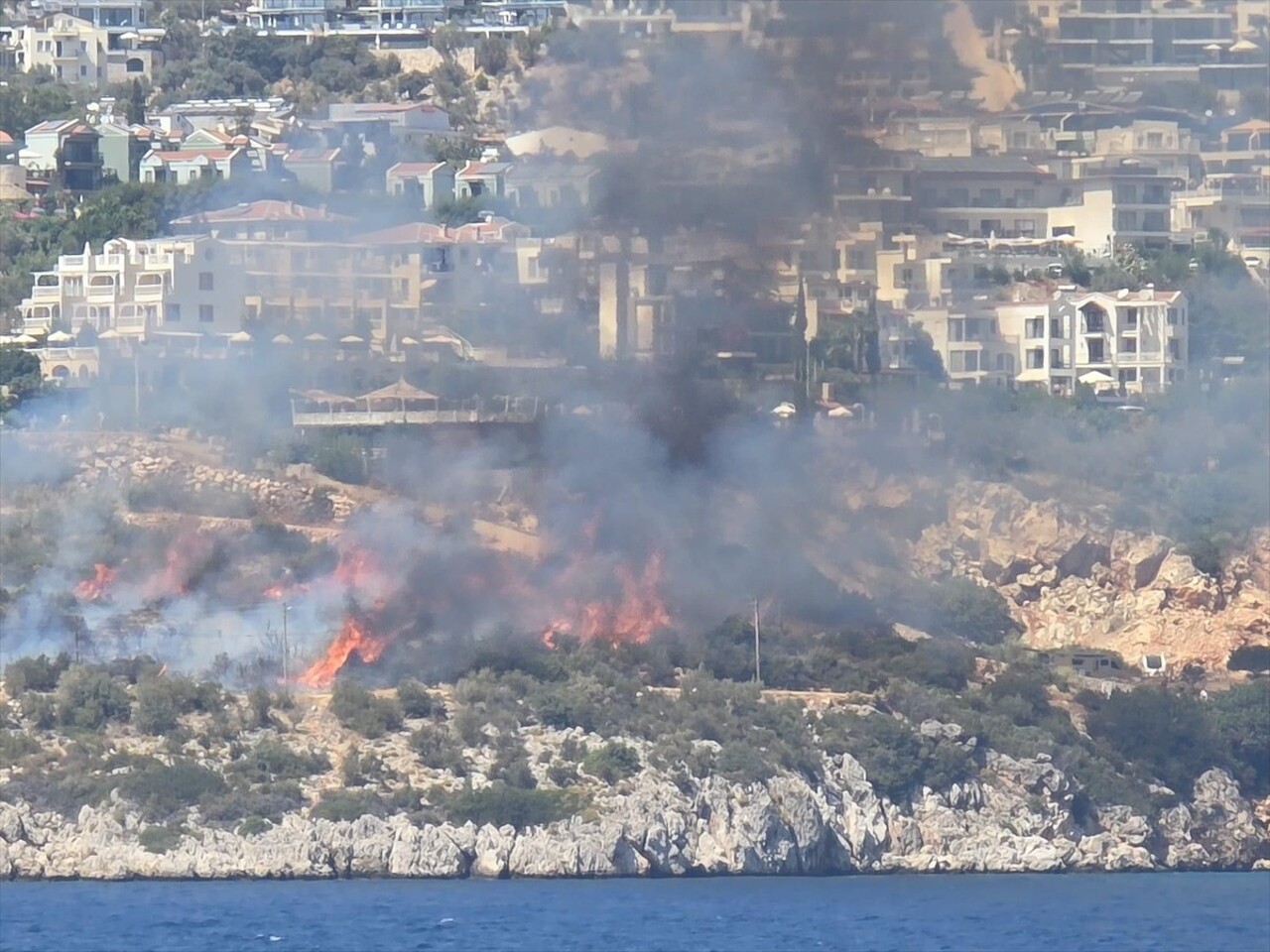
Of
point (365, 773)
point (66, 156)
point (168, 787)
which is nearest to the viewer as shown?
point (168, 787)

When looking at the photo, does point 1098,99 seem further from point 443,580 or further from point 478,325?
point 443,580

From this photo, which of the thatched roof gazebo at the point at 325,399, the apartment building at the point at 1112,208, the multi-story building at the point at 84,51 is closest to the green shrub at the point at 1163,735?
the thatched roof gazebo at the point at 325,399

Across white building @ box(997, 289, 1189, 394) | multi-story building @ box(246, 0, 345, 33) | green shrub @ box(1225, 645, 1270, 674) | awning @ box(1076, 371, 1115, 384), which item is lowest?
green shrub @ box(1225, 645, 1270, 674)

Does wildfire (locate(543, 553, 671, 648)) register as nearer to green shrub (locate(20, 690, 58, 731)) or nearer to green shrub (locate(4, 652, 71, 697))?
green shrub (locate(4, 652, 71, 697))

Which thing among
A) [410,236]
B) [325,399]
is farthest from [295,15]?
[325,399]

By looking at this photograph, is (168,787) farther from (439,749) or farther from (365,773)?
(439,749)

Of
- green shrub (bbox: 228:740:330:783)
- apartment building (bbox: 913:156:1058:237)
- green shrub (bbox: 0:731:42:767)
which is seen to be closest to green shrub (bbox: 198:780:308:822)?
green shrub (bbox: 228:740:330:783)
